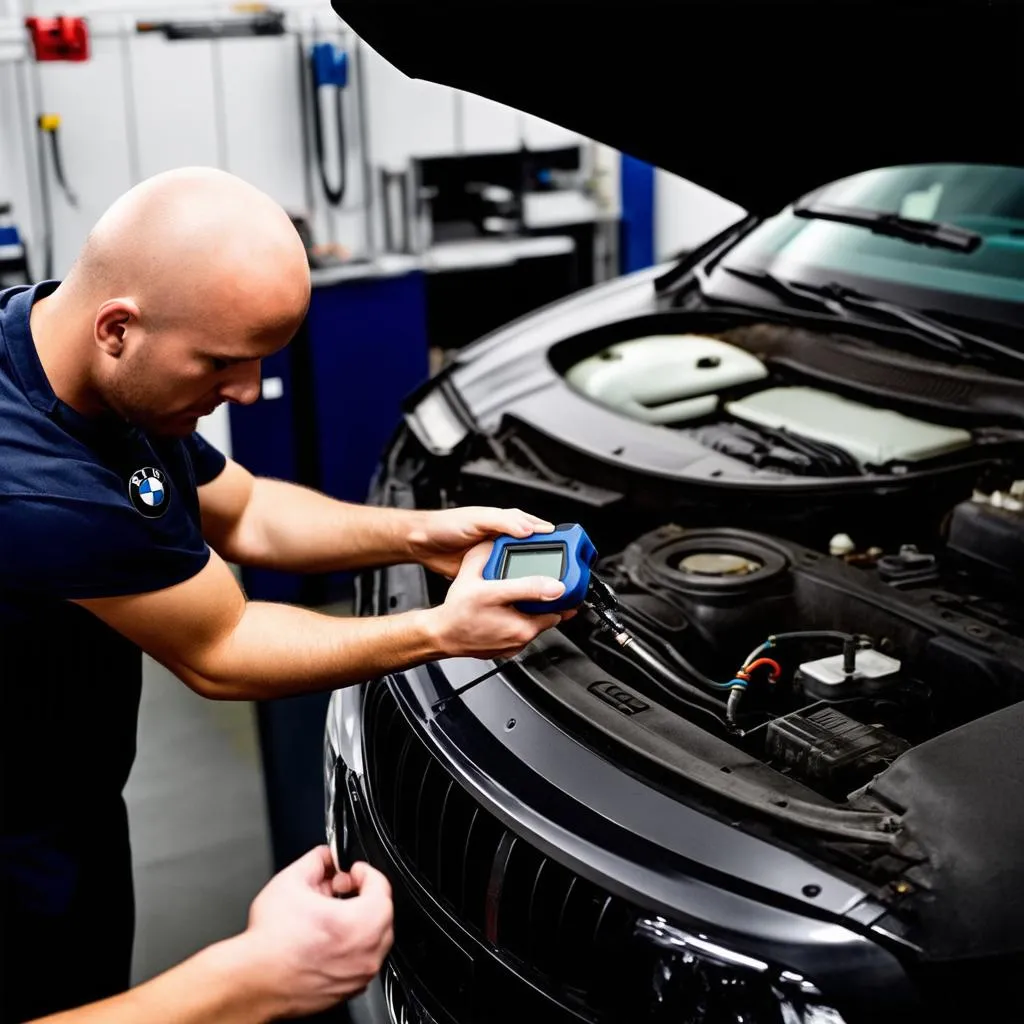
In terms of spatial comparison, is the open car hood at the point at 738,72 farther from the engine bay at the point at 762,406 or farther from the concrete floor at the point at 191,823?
the concrete floor at the point at 191,823

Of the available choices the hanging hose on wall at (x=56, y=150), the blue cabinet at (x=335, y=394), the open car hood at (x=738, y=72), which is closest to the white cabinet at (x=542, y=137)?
the blue cabinet at (x=335, y=394)

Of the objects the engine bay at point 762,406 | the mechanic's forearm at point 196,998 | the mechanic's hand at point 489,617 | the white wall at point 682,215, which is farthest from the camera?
the white wall at point 682,215

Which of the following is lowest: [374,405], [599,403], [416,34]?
[374,405]

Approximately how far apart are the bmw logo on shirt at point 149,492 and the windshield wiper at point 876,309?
1484 mm

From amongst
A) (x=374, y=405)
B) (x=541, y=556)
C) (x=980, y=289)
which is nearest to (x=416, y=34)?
(x=541, y=556)

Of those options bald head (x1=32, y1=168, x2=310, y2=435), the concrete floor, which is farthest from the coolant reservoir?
the concrete floor

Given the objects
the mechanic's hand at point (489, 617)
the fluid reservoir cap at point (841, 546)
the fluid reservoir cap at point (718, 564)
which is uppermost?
the mechanic's hand at point (489, 617)

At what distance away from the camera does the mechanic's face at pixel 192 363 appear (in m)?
1.31

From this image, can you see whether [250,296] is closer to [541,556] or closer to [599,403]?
[541,556]

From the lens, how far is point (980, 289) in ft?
7.48

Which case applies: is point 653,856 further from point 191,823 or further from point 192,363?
point 191,823

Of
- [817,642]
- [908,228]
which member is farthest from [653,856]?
[908,228]

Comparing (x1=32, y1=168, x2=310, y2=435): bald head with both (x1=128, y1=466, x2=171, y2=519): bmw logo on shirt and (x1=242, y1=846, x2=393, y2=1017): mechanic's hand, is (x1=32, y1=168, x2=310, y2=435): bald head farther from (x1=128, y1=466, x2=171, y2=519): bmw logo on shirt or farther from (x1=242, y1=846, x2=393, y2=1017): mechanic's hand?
(x1=242, y1=846, x2=393, y2=1017): mechanic's hand

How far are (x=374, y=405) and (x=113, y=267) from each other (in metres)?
2.96
